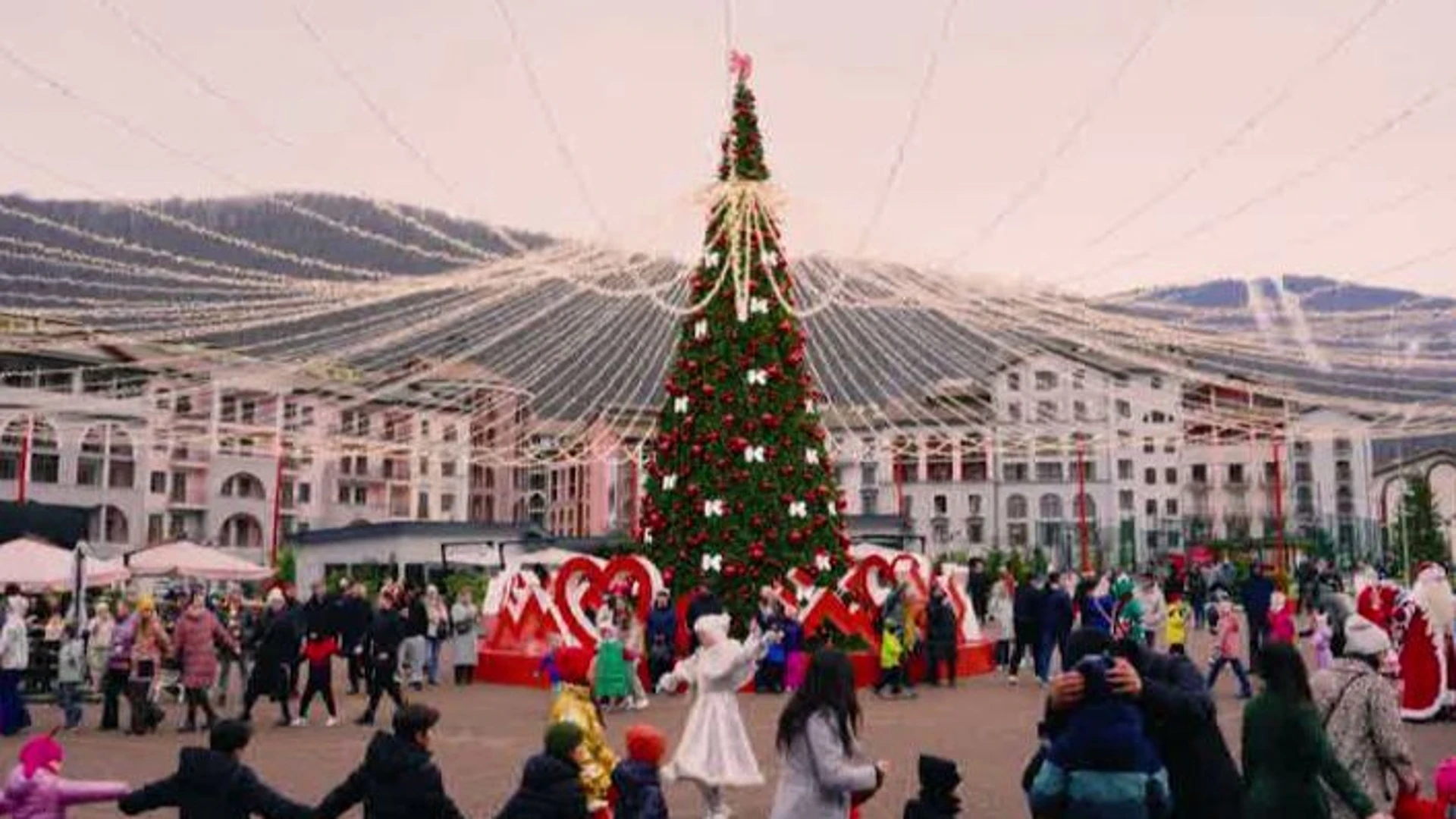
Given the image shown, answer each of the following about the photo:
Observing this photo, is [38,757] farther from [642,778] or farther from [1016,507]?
[1016,507]

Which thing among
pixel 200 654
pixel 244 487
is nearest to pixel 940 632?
pixel 200 654

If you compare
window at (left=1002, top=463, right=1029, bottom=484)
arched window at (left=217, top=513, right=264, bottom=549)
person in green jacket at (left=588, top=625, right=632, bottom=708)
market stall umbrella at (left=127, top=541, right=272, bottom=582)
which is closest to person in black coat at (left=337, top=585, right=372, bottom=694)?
person in green jacket at (left=588, top=625, right=632, bottom=708)

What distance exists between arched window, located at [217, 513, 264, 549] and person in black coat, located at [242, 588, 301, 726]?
186 feet

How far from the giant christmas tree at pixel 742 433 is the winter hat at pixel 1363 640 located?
41.2 ft

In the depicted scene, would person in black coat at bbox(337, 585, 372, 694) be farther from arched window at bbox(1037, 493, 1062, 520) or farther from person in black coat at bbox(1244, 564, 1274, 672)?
arched window at bbox(1037, 493, 1062, 520)

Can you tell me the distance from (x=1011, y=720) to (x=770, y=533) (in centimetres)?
544

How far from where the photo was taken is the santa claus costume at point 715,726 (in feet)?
27.7

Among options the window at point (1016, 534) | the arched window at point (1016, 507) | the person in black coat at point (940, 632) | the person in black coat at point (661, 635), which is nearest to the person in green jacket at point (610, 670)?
the person in black coat at point (661, 635)

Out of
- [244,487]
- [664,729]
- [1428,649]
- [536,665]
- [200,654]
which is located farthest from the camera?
[244,487]

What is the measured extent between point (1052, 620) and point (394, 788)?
1342 centimetres

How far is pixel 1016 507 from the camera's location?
7844 cm

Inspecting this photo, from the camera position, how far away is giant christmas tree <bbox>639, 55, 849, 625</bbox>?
18.4m

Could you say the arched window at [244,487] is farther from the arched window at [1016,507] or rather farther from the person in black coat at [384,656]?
the person in black coat at [384,656]

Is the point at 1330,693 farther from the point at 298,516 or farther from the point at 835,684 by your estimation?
the point at 298,516
